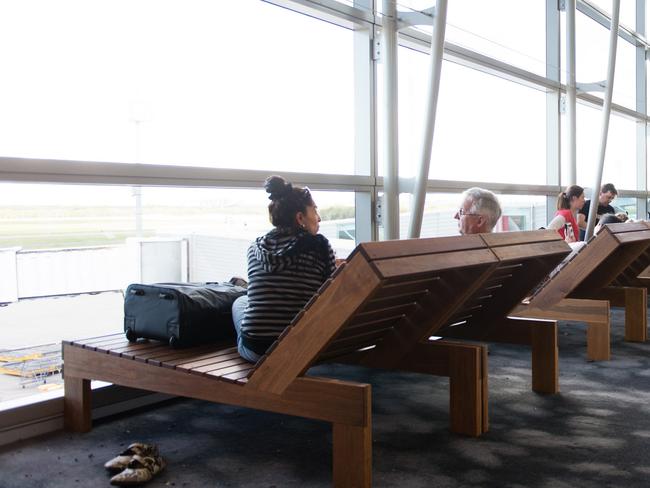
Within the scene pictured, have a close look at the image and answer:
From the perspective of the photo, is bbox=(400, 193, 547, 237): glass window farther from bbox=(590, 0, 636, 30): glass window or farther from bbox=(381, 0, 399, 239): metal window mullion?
bbox=(590, 0, 636, 30): glass window

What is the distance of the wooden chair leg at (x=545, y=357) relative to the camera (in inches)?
141

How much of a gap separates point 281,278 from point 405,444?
846 mm

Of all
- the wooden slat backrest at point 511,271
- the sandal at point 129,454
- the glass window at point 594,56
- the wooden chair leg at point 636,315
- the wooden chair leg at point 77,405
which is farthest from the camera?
the glass window at point 594,56

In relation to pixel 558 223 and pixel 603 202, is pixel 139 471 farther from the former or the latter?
pixel 603 202

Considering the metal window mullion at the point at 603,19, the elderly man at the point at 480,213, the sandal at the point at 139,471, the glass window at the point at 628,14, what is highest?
the glass window at the point at 628,14

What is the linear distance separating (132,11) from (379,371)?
7.89 ft

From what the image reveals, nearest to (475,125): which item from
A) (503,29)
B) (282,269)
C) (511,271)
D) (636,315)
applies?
(503,29)

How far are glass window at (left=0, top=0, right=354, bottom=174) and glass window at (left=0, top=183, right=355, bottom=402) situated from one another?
0.74 ft

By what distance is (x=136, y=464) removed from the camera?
2.57m

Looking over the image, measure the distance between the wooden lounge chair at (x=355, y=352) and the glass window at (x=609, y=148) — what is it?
5484 mm

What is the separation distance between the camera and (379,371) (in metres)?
4.20

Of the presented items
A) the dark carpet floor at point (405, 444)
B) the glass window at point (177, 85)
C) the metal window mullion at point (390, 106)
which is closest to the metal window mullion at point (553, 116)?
the metal window mullion at point (390, 106)

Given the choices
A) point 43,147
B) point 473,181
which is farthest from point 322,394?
point 473,181

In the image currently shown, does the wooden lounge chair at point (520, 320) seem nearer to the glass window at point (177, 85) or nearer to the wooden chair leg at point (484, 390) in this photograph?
the wooden chair leg at point (484, 390)
